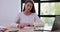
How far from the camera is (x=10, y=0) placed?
12.5 ft

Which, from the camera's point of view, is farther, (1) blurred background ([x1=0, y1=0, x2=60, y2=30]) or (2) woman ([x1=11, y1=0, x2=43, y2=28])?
(1) blurred background ([x1=0, y1=0, x2=60, y2=30])

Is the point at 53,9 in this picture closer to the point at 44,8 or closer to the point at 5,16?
the point at 44,8

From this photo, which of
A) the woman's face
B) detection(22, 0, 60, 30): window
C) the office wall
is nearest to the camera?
the woman's face

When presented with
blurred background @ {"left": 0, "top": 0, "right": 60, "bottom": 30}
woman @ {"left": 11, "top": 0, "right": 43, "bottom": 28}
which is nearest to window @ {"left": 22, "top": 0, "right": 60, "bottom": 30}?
blurred background @ {"left": 0, "top": 0, "right": 60, "bottom": 30}

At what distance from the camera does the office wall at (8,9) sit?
381 cm

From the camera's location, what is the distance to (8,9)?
151 inches

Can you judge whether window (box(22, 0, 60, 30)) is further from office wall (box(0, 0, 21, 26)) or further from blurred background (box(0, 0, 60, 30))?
office wall (box(0, 0, 21, 26))

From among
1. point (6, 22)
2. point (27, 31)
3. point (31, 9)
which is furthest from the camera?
point (6, 22)

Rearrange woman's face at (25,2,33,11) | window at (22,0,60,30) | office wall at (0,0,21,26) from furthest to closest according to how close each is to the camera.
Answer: window at (22,0,60,30) < office wall at (0,0,21,26) < woman's face at (25,2,33,11)

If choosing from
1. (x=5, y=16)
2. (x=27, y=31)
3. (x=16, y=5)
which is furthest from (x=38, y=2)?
(x=27, y=31)

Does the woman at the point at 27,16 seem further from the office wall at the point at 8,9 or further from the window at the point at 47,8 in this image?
the window at the point at 47,8

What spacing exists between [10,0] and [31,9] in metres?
1.04

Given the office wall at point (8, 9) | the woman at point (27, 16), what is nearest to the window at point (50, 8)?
the office wall at point (8, 9)

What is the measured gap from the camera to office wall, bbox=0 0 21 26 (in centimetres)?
381
